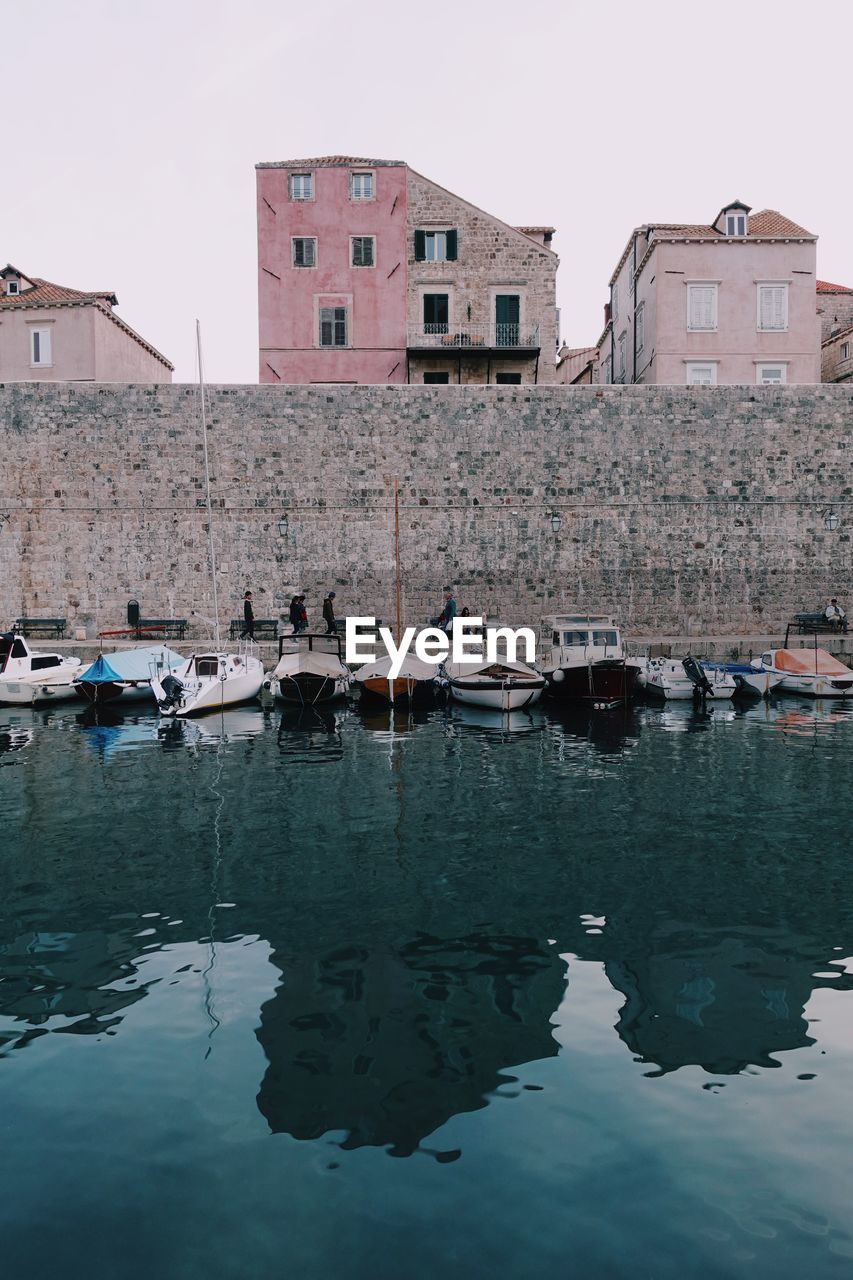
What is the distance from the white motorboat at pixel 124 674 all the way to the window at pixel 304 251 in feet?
54.2

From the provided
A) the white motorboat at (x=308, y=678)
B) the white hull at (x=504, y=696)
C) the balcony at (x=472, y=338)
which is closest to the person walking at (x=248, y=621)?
the white motorboat at (x=308, y=678)

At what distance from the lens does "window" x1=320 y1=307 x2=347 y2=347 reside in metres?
31.9

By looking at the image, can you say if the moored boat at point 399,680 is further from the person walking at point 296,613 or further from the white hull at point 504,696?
the person walking at point 296,613

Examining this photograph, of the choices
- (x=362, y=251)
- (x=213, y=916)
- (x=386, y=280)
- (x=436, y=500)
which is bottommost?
(x=213, y=916)

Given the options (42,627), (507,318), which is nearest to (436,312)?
(507,318)

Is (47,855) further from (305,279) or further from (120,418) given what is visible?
(305,279)

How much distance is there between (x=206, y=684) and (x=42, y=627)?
9.09 meters

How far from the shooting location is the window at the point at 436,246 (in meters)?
32.0

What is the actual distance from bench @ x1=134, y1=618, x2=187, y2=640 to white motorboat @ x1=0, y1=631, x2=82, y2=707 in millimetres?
4090

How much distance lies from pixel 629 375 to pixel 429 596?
15688mm

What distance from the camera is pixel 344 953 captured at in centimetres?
693

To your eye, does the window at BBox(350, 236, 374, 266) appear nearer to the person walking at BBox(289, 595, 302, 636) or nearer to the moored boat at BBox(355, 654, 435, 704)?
the person walking at BBox(289, 595, 302, 636)

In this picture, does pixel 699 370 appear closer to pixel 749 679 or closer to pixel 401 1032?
pixel 749 679

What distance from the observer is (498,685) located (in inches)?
773
